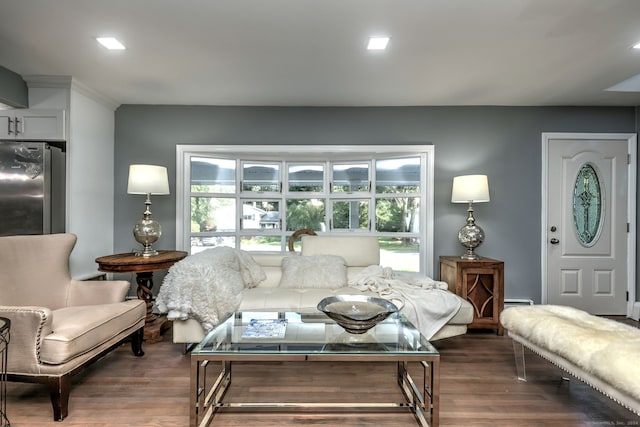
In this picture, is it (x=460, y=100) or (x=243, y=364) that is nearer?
(x=243, y=364)

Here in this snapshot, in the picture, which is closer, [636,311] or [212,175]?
[636,311]

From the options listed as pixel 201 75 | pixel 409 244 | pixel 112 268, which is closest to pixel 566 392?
pixel 409 244

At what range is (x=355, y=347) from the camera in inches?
66.6

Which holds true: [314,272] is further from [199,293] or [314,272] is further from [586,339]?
[586,339]

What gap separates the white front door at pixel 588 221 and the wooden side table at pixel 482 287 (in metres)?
0.94

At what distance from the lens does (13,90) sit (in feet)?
9.62

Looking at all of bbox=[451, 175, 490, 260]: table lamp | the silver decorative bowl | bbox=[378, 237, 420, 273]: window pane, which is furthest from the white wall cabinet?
bbox=[451, 175, 490, 260]: table lamp

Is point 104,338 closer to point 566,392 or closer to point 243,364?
point 243,364

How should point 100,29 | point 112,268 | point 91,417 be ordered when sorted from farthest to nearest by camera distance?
point 112,268 < point 100,29 < point 91,417

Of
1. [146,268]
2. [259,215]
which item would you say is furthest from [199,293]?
[259,215]

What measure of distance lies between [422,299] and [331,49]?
2.01 meters

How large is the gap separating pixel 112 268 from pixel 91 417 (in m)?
1.26

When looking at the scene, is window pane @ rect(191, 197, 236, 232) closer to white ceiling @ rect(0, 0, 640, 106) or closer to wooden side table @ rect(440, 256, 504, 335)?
white ceiling @ rect(0, 0, 640, 106)

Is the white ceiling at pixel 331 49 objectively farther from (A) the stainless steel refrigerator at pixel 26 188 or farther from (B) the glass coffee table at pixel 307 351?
(B) the glass coffee table at pixel 307 351
